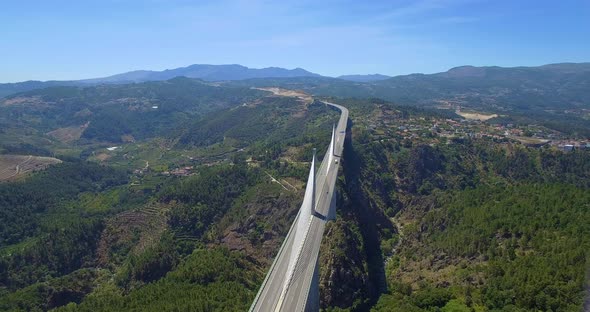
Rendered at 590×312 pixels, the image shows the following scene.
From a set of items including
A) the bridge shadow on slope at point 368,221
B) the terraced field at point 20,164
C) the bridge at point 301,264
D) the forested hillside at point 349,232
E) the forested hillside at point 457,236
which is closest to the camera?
the bridge at point 301,264

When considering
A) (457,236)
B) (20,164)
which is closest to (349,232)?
(457,236)

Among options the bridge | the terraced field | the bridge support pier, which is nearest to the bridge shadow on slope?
the bridge

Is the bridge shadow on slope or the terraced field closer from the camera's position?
the bridge shadow on slope

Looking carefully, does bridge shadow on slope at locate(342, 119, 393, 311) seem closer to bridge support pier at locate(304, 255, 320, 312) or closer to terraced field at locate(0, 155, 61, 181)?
bridge support pier at locate(304, 255, 320, 312)

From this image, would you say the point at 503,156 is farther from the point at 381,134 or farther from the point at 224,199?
the point at 224,199

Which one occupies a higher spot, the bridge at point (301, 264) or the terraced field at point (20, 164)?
the bridge at point (301, 264)

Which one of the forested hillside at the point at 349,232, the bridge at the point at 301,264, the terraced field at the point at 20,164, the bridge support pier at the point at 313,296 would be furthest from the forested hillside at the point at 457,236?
the terraced field at the point at 20,164

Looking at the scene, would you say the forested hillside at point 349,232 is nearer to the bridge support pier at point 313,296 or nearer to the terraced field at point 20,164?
the terraced field at point 20,164
